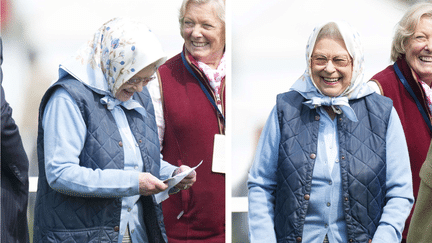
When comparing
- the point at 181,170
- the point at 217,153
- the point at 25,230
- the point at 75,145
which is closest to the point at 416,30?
the point at 217,153

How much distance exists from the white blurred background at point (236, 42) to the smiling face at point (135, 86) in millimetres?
472

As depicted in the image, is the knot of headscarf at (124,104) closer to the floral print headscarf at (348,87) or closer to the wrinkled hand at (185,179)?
the wrinkled hand at (185,179)

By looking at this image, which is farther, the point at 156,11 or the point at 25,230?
the point at 156,11

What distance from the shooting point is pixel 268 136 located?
2.15 m

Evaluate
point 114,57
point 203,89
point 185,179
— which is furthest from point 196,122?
point 114,57

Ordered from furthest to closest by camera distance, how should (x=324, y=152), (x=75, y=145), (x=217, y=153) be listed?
(x=217, y=153) < (x=324, y=152) < (x=75, y=145)

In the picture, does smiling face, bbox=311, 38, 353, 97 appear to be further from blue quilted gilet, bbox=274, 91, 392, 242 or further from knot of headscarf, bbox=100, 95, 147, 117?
knot of headscarf, bbox=100, 95, 147, 117

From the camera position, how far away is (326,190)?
2.04 meters

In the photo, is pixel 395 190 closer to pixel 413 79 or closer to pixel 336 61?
pixel 336 61

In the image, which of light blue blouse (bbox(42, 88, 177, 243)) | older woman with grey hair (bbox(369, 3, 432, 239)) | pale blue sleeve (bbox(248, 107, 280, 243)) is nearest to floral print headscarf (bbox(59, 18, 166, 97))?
light blue blouse (bbox(42, 88, 177, 243))

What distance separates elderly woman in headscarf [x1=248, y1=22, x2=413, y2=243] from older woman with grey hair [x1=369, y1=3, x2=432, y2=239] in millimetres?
315

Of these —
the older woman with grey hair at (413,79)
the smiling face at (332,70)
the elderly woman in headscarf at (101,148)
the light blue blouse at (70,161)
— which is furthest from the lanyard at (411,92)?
the light blue blouse at (70,161)

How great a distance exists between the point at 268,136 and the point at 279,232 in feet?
1.29

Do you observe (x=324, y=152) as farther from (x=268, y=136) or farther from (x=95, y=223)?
(x=95, y=223)
